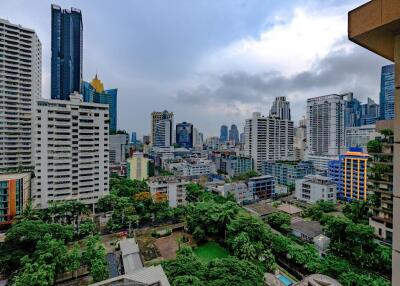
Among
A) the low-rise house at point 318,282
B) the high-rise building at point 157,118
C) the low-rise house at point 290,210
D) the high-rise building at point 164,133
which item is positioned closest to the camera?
the low-rise house at point 318,282

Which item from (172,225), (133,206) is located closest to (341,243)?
(172,225)

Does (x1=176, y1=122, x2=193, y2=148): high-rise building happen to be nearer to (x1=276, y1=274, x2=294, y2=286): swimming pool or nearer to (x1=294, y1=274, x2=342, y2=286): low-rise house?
(x1=276, y1=274, x2=294, y2=286): swimming pool

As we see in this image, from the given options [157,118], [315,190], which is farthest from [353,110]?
[157,118]

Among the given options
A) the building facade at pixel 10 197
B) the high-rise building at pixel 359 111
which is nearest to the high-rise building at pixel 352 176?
the building facade at pixel 10 197

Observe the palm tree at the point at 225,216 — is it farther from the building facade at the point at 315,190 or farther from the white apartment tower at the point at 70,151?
the building facade at the point at 315,190

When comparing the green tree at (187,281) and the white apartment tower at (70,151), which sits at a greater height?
the white apartment tower at (70,151)

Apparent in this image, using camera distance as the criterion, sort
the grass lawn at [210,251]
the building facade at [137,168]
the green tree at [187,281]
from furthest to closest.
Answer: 1. the building facade at [137,168]
2. the grass lawn at [210,251]
3. the green tree at [187,281]

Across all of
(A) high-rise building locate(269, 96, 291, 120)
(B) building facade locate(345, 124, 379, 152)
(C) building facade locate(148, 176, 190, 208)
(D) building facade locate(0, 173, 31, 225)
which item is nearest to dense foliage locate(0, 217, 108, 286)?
(D) building facade locate(0, 173, 31, 225)

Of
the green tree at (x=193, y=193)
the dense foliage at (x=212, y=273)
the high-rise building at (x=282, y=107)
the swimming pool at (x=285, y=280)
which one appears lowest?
the swimming pool at (x=285, y=280)
